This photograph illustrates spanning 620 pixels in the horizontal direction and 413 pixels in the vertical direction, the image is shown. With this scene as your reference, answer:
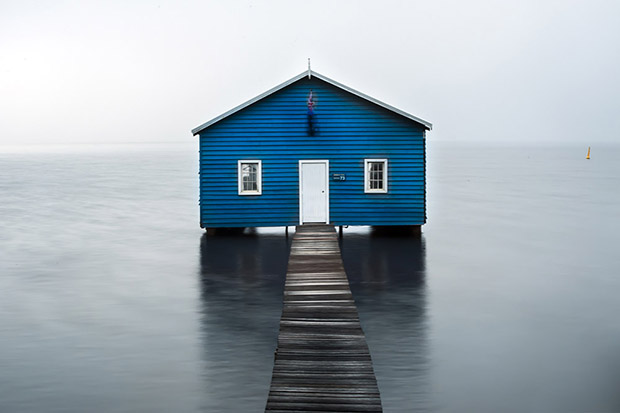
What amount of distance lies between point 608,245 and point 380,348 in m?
16.7

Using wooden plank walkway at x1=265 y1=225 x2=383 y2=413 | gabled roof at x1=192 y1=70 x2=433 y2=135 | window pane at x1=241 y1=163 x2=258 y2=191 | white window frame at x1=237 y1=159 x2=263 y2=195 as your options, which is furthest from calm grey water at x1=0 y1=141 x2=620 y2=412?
gabled roof at x1=192 y1=70 x2=433 y2=135

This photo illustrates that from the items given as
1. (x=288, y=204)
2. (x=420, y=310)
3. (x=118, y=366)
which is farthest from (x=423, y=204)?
(x=118, y=366)

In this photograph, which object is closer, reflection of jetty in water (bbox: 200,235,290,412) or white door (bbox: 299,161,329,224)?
reflection of jetty in water (bbox: 200,235,290,412)

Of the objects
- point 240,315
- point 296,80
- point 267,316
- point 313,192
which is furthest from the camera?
point 313,192

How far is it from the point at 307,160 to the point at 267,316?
386 inches

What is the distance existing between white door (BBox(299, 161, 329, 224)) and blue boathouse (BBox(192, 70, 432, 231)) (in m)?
0.03

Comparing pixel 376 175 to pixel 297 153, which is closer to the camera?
pixel 297 153

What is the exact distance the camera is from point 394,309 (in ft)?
53.3

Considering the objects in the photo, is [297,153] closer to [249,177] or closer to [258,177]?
[258,177]

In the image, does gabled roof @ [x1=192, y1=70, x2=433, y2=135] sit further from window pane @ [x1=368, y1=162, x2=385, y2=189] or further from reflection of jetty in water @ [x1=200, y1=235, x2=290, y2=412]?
reflection of jetty in water @ [x1=200, y1=235, x2=290, y2=412]

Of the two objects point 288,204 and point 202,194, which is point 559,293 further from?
point 202,194

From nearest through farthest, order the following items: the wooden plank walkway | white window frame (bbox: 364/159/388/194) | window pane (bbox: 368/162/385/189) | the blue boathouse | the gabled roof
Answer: the wooden plank walkway → the gabled roof → the blue boathouse → white window frame (bbox: 364/159/388/194) → window pane (bbox: 368/162/385/189)

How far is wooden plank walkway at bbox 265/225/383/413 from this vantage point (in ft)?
29.9

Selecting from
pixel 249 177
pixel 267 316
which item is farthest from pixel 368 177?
pixel 267 316
